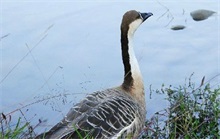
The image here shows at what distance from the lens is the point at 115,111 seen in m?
5.29

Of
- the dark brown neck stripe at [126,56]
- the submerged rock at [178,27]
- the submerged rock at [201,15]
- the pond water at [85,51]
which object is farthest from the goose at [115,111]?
the submerged rock at [201,15]

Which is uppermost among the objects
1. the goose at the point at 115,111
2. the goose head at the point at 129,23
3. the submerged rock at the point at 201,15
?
the goose head at the point at 129,23

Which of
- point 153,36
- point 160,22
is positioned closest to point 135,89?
point 153,36

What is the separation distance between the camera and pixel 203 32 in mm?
9852

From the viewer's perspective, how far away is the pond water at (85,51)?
8023mm

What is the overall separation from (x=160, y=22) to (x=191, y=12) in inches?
26.7

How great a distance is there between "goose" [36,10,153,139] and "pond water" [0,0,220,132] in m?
1.46

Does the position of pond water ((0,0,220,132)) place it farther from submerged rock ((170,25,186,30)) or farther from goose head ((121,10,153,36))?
goose head ((121,10,153,36))

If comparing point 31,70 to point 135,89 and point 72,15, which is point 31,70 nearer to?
point 72,15

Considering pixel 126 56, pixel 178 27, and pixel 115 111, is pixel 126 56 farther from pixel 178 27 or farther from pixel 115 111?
pixel 178 27

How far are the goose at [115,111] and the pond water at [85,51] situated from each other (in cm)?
146

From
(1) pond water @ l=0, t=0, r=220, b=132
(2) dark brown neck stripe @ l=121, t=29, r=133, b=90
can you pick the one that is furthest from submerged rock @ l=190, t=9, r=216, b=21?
(2) dark brown neck stripe @ l=121, t=29, r=133, b=90

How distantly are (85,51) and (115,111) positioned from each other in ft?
13.0

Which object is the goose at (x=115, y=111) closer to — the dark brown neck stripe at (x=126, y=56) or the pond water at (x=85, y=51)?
the dark brown neck stripe at (x=126, y=56)
